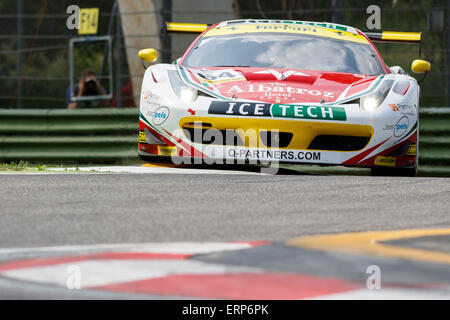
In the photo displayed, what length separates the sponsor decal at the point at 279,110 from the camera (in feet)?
23.4

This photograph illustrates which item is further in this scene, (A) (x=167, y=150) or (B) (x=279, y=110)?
(A) (x=167, y=150)

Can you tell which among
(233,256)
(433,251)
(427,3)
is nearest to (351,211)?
(433,251)

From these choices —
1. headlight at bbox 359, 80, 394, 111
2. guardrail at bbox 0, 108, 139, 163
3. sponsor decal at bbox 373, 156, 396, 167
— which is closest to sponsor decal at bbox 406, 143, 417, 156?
sponsor decal at bbox 373, 156, 396, 167

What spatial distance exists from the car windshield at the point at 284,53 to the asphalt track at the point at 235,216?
4.75ft

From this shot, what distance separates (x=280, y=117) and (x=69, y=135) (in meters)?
4.37

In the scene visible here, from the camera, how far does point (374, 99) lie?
7.34 m

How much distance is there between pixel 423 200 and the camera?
18.8 ft

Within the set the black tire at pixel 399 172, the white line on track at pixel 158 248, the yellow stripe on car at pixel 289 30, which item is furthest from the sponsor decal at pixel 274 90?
the white line on track at pixel 158 248

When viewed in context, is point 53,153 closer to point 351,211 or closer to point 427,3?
point 351,211

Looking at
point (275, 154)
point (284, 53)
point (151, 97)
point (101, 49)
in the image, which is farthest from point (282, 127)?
point (101, 49)

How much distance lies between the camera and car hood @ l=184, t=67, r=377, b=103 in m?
7.33

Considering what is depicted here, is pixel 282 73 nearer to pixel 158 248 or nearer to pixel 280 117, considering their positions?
pixel 280 117

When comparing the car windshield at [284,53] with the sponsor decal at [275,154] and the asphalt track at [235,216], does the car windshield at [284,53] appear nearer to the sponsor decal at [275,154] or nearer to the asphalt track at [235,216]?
the sponsor decal at [275,154]
